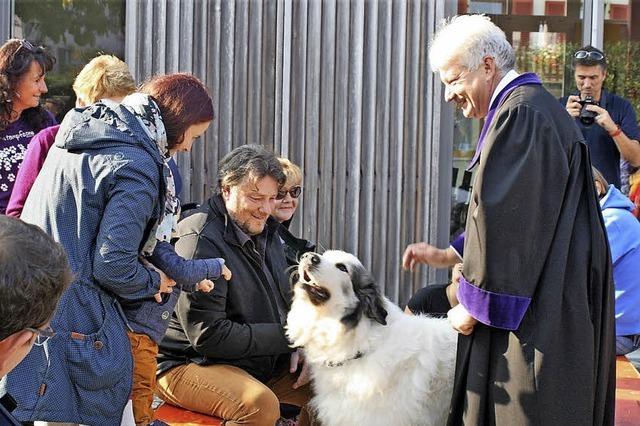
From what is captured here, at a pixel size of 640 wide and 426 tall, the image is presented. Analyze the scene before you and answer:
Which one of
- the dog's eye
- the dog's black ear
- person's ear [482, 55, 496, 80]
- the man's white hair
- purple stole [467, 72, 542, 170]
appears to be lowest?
the dog's black ear

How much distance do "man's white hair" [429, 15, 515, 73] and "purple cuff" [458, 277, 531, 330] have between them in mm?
886

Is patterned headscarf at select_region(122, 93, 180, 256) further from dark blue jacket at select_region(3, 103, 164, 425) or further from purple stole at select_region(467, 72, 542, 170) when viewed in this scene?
purple stole at select_region(467, 72, 542, 170)

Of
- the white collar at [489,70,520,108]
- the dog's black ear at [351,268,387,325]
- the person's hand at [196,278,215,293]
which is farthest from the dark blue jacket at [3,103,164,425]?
the white collar at [489,70,520,108]

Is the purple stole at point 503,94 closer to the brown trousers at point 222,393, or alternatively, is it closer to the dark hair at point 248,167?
the dark hair at point 248,167

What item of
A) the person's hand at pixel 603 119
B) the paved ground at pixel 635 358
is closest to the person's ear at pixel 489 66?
the person's hand at pixel 603 119

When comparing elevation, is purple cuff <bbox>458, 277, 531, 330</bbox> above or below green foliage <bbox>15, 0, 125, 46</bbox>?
below

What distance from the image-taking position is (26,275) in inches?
72.1

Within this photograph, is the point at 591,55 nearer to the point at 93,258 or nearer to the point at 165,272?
the point at 165,272

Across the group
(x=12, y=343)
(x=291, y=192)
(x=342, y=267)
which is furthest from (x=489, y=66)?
(x=12, y=343)

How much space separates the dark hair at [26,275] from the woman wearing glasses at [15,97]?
10.6 feet

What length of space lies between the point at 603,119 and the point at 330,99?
6.60 ft

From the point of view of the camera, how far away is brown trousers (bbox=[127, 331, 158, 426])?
3.72 meters

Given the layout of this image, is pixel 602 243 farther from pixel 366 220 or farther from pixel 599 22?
pixel 599 22

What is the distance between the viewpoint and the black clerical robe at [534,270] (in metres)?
3.47
